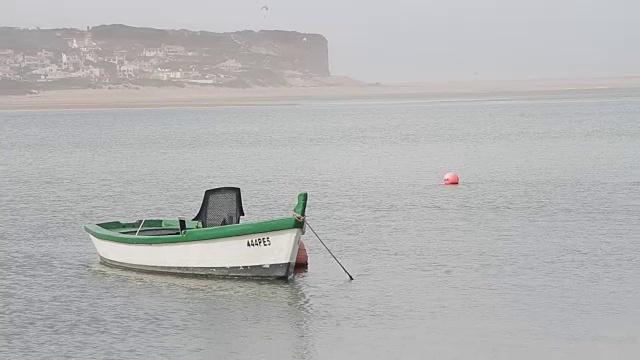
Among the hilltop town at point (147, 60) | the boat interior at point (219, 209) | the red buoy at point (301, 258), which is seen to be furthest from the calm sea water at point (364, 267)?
the hilltop town at point (147, 60)

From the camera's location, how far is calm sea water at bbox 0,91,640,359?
13.1 meters

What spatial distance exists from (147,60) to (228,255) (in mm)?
169009

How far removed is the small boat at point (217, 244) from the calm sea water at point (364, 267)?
0.33m

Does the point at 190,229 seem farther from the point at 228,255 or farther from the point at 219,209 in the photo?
the point at 228,255

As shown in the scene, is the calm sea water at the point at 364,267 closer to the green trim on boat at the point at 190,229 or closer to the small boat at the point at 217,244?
the small boat at the point at 217,244

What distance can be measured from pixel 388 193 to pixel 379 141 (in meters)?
25.6

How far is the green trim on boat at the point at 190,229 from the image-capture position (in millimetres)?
15867

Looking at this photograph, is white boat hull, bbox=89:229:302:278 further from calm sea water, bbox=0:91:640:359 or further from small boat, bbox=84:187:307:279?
calm sea water, bbox=0:91:640:359

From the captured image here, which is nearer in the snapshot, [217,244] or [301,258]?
→ [217,244]

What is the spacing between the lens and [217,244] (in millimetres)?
16531

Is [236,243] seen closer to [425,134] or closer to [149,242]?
[149,242]

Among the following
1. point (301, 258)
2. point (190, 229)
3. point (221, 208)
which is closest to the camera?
point (190, 229)

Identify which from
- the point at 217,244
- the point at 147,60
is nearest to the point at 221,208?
the point at 217,244

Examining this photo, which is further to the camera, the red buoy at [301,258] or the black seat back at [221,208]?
the red buoy at [301,258]
